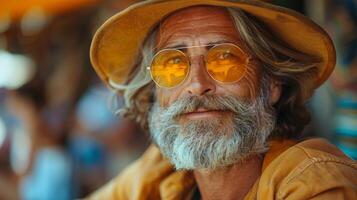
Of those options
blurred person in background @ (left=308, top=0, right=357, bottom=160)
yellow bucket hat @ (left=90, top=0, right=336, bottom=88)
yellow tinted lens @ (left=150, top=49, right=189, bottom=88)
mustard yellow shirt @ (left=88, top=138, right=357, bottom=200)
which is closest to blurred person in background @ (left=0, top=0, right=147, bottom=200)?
blurred person in background @ (left=308, top=0, right=357, bottom=160)

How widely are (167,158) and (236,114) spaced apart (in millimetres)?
458

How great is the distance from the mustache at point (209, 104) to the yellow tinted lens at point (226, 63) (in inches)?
3.1

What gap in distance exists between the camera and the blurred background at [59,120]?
5625 mm

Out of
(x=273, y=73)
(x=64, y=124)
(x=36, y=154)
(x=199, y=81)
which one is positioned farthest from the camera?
(x=64, y=124)

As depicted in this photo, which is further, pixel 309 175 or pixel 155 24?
pixel 155 24

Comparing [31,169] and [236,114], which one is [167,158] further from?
[31,169]

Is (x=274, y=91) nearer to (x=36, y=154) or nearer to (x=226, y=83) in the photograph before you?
(x=226, y=83)

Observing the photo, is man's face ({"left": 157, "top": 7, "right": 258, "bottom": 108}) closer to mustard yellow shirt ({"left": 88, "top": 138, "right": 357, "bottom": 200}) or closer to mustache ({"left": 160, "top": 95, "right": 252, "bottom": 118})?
mustache ({"left": 160, "top": 95, "right": 252, "bottom": 118})

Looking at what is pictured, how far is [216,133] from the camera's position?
296 centimetres

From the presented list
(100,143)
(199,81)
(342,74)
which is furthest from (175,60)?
(100,143)

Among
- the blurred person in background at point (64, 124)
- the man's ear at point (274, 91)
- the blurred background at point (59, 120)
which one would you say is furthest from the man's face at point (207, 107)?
the blurred person in background at point (64, 124)

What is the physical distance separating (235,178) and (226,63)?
509mm

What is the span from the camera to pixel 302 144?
2.81m

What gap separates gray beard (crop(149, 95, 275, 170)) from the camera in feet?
9.68
